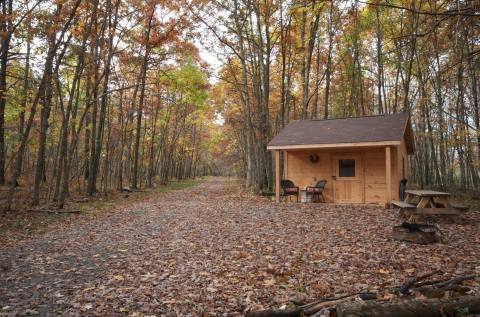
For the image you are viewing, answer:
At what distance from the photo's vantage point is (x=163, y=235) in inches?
299

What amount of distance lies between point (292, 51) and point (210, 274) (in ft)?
60.1

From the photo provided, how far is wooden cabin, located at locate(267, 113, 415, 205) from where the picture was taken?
1259 centimetres

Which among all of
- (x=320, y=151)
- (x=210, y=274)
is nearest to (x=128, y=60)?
(x=320, y=151)

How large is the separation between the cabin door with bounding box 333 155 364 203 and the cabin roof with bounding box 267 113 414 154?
1.21 metres

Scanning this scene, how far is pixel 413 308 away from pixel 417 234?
3.87 metres

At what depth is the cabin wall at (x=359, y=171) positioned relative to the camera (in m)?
13.0

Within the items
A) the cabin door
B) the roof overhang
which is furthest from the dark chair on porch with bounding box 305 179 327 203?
the roof overhang

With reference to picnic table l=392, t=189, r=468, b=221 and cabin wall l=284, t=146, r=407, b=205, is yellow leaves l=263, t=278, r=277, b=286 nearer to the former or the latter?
picnic table l=392, t=189, r=468, b=221

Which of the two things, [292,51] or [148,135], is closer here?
[292,51]

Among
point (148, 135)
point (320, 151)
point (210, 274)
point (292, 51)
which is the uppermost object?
point (292, 51)

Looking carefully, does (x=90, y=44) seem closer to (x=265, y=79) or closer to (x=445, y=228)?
(x=265, y=79)

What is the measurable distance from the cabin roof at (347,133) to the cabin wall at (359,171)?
808 mm

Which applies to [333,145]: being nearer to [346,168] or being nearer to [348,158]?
[348,158]

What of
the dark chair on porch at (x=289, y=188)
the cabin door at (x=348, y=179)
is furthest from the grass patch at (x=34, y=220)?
the cabin door at (x=348, y=179)
